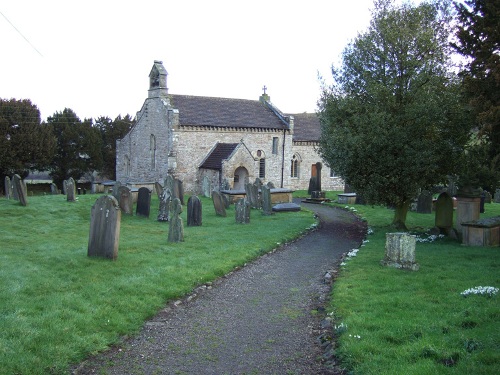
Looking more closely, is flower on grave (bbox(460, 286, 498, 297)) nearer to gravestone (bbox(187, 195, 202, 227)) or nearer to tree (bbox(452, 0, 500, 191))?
tree (bbox(452, 0, 500, 191))

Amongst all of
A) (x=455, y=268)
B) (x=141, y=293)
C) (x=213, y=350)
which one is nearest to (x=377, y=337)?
(x=213, y=350)

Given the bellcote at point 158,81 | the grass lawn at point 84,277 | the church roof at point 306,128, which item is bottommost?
the grass lawn at point 84,277

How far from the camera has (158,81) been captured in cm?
4119

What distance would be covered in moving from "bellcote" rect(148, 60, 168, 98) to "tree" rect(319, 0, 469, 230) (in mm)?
23318

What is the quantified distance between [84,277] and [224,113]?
34202 mm

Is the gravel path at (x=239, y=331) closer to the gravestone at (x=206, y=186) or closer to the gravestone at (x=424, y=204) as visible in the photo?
the gravestone at (x=424, y=204)

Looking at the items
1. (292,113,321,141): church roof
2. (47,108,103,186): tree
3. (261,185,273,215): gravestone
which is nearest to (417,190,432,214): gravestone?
(261,185,273,215): gravestone

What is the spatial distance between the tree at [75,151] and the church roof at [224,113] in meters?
19.3

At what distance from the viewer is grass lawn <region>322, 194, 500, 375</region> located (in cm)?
641

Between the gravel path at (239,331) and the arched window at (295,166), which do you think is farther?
the arched window at (295,166)

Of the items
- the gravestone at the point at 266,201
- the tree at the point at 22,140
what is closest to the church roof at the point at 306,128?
the gravestone at the point at 266,201

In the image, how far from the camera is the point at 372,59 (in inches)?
772

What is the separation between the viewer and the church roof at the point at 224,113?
136 feet

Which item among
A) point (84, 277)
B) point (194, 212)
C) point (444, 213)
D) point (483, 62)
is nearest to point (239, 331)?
point (84, 277)
